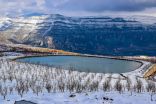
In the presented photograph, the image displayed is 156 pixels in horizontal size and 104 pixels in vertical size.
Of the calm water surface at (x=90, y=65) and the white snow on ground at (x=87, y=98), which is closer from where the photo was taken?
the white snow on ground at (x=87, y=98)

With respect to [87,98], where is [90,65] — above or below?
below

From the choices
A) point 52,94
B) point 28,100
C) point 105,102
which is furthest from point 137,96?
point 28,100

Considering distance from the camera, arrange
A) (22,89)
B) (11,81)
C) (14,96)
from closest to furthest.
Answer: (14,96)
(22,89)
(11,81)

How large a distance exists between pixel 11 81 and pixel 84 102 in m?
12.9

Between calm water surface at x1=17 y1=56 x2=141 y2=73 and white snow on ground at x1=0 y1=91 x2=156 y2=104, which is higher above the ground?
white snow on ground at x1=0 y1=91 x2=156 y2=104

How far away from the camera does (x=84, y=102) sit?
64.5ft

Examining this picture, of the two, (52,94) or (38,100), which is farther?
(52,94)

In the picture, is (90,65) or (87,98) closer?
(87,98)

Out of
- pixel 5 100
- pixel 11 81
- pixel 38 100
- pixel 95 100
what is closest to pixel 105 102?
pixel 95 100

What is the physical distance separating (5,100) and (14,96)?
1.34 m

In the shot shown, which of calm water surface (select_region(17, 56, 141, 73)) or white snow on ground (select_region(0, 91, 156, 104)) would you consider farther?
calm water surface (select_region(17, 56, 141, 73))

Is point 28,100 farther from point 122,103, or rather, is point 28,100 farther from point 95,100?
point 122,103

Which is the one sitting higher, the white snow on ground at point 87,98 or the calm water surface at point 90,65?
the white snow on ground at point 87,98

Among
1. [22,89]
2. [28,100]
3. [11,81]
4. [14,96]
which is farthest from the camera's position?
[11,81]
